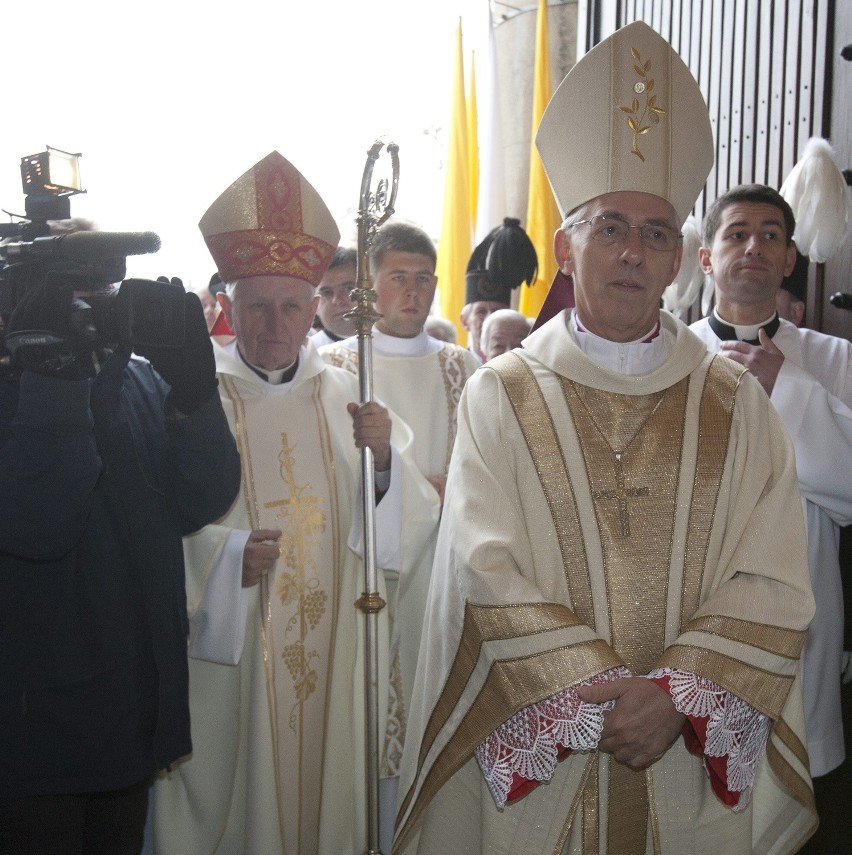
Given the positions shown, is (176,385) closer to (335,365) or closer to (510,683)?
(510,683)

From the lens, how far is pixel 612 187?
2.33 m

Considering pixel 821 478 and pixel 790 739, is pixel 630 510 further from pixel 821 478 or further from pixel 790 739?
pixel 821 478

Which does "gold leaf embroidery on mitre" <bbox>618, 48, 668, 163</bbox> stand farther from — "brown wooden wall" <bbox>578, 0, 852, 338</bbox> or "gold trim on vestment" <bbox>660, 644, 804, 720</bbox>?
"brown wooden wall" <bbox>578, 0, 852, 338</bbox>

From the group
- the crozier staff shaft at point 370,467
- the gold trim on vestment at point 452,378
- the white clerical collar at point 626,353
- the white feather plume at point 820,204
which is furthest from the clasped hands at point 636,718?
the white feather plume at point 820,204

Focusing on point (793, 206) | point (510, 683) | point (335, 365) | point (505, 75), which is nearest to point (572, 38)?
point (505, 75)

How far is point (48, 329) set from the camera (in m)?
1.78

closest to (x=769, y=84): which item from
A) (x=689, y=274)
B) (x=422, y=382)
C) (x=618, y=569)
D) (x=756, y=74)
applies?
(x=756, y=74)

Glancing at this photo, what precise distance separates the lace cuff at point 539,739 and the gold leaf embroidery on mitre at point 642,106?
51.7 inches

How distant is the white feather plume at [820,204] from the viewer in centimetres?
371

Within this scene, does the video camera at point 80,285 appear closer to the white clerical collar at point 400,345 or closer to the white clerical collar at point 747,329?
the white clerical collar at point 400,345

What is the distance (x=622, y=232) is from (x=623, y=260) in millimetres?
95

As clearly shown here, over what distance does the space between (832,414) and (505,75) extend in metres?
6.68

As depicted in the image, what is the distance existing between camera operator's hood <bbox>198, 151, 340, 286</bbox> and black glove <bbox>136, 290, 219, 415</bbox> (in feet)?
3.36

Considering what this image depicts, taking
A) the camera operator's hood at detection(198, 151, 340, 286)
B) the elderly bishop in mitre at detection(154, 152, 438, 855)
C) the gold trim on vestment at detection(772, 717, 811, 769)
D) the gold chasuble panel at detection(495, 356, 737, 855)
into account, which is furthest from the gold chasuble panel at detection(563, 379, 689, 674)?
the camera operator's hood at detection(198, 151, 340, 286)
